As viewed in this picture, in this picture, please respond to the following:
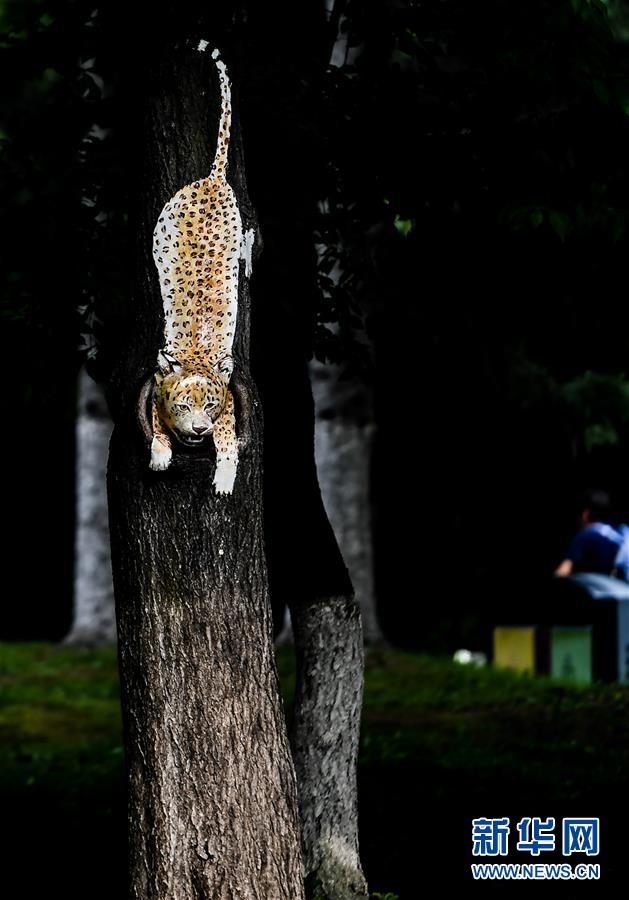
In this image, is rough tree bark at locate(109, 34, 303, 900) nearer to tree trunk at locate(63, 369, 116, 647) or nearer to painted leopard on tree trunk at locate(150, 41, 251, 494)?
painted leopard on tree trunk at locate(150, 41, 251, 494)

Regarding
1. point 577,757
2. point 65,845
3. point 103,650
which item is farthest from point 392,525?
point 65,845

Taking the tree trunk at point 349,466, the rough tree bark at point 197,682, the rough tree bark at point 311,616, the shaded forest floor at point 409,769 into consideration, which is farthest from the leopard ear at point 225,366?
the tree trunk at point 349,466

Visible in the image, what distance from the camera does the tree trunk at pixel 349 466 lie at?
1472cm

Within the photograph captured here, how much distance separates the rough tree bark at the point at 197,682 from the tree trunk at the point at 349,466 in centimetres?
954

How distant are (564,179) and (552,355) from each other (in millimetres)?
3870

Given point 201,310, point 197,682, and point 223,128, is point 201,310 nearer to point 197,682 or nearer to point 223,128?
point 223,128

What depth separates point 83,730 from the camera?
1154 cm

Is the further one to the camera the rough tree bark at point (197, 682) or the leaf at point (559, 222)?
the leaf at point (559, 222)

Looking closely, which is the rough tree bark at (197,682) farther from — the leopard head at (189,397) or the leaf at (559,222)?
the leaf at (559,222)

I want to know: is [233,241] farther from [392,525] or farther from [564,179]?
[392,525]

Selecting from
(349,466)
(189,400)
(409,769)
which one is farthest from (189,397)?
(349,466)

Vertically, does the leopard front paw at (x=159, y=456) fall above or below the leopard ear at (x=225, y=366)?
below

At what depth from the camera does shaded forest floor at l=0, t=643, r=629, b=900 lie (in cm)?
734

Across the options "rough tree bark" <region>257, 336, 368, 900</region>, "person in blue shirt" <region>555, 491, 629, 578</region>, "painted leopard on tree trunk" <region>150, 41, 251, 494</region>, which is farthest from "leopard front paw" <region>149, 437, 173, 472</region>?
"person in blue shirt" <region>555, 491, 629, 578</region>
